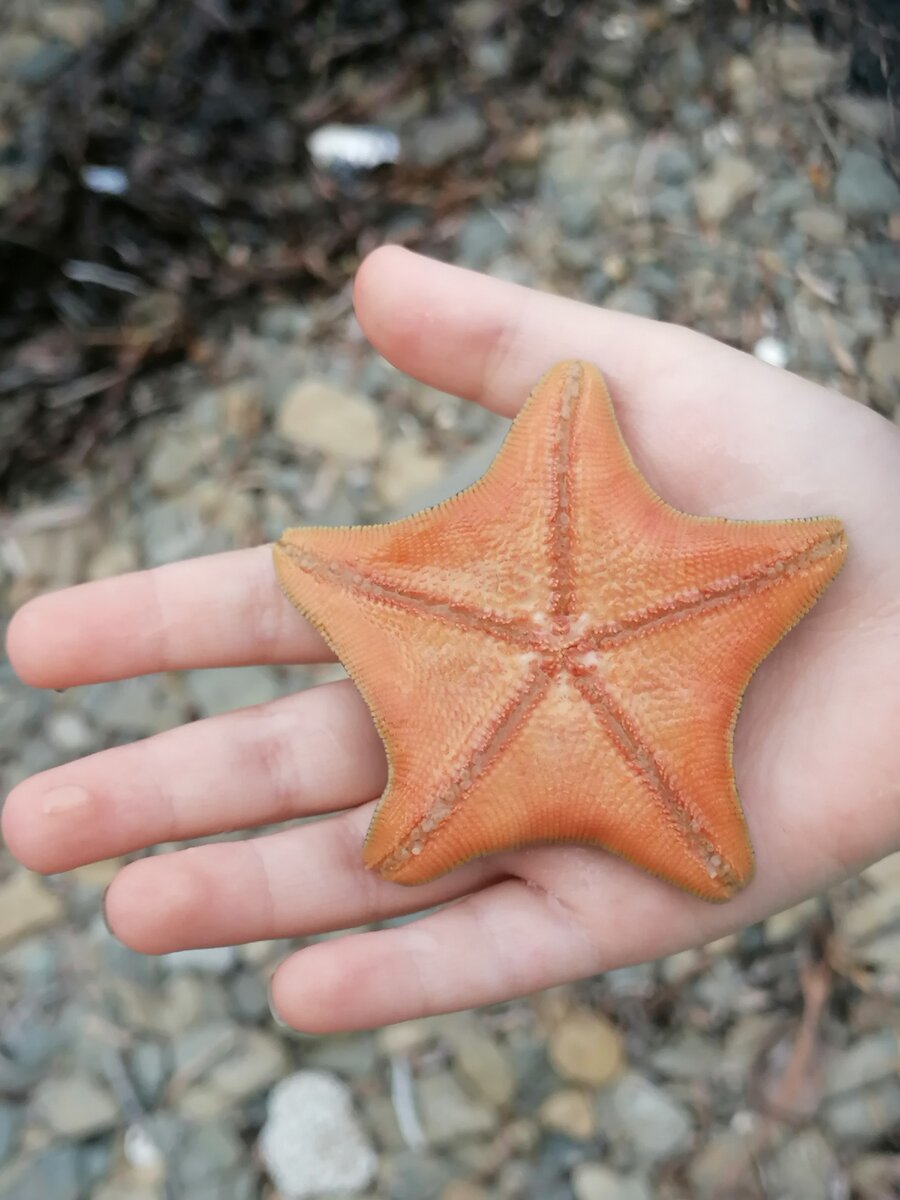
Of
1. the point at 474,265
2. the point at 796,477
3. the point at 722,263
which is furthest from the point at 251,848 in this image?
the point at 722,263

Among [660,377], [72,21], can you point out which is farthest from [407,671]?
[72,21]

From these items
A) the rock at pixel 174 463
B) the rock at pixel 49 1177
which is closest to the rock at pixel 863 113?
the rock at pixel 174 463

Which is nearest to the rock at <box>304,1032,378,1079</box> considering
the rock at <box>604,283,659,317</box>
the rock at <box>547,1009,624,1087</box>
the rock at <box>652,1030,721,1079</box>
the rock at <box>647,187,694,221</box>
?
the rock at <box>547,1009,624,1087</box>

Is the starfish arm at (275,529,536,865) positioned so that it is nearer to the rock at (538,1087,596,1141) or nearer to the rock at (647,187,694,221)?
the rock at (538,1087,596,1141)

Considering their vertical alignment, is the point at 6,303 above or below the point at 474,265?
below

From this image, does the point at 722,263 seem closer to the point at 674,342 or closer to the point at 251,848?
the point at 674,342

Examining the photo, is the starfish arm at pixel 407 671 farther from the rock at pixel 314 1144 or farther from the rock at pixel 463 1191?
the rock at pixel 463 1191
